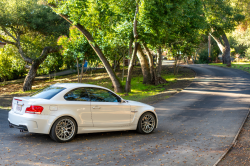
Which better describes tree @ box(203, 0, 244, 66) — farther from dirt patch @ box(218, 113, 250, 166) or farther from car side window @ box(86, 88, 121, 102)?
car side window @ box(86, 88, 121, 102)

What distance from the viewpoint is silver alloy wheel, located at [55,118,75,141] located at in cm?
642

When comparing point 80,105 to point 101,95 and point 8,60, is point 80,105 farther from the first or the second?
point 8,60

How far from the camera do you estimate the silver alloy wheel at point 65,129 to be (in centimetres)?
642

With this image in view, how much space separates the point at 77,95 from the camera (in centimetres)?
689

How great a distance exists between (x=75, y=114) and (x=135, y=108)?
77.4 inches

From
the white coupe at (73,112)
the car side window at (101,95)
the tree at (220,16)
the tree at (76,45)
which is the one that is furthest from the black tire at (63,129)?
the tree at (220,16)

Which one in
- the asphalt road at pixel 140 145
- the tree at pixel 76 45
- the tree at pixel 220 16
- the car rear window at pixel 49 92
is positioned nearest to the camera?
the asphalt road at pixel 140 145

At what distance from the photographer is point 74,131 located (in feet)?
21.8

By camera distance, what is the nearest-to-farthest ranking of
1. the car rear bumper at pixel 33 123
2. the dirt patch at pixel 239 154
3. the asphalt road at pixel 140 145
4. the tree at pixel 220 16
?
the asphalt road at pixel 140 145 → the dirt patch at pixel 239 154 → the car rear bumper at pixel 33 123 → the tree at pixel 220 16

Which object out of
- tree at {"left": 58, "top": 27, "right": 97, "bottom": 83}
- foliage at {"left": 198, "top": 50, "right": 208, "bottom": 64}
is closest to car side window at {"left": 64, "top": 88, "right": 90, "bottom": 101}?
tree at {"left": 58, "top": 27, "right": 97, "bottom": 83}

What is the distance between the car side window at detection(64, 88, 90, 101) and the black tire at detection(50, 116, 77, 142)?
55cm

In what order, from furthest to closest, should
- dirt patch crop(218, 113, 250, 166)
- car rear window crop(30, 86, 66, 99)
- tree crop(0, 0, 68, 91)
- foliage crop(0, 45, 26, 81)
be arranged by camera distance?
foliage crop(0, 45, 26, 81), tree crop(0, 0, 68, 91), car rear window crop(30, 86, 66, 99), dirt patch crop(218, 113, 250, 166)

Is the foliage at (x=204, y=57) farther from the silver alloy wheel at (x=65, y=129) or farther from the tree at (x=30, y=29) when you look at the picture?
the silver alloy wheel at (x=65, y=129)

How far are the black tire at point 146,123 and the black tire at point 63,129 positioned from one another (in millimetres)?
2158
